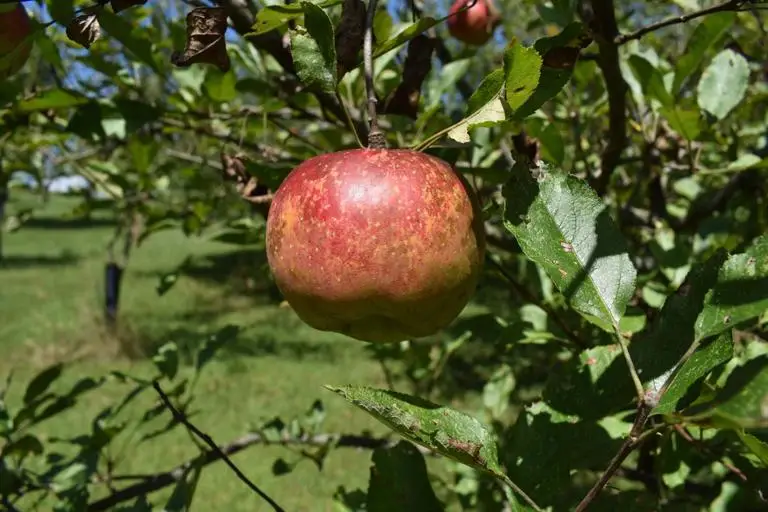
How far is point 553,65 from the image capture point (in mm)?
762

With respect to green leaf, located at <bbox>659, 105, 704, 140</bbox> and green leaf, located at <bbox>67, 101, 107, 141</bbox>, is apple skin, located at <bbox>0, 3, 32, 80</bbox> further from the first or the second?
green leaf, located at <bbox>659, 105, 704, 140</bbox>

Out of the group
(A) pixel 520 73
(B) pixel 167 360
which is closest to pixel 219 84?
(B) pixel 167 360

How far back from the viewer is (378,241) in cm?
69

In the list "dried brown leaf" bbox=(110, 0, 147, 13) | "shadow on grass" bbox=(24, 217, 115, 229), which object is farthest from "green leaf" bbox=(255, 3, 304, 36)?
"shadow on grass" bbox=(24, 217, 115, 229)

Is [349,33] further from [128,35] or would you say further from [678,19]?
[128,35]

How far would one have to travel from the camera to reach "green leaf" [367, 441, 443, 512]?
92 centimetres

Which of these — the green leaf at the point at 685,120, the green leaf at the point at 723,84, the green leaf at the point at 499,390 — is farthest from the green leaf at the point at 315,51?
the green leaf at the point at 499,390

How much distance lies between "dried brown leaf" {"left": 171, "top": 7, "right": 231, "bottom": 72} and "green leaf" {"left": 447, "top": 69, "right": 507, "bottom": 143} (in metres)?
0.27

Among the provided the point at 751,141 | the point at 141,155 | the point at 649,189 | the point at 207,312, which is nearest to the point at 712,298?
the point at 649,189

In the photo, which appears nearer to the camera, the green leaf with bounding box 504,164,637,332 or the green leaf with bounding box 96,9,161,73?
the green leaf with bounding box 504,164,637,332

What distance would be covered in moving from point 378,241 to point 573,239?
20cm

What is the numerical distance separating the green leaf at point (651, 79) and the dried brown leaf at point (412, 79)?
1.48ft

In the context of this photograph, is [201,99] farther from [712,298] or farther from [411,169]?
[712,298]

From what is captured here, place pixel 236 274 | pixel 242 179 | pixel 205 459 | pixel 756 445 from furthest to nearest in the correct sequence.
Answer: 1. pixel 236 274
2. pixel 205 459
3. pixel 242 179
4. pixel 756 445
